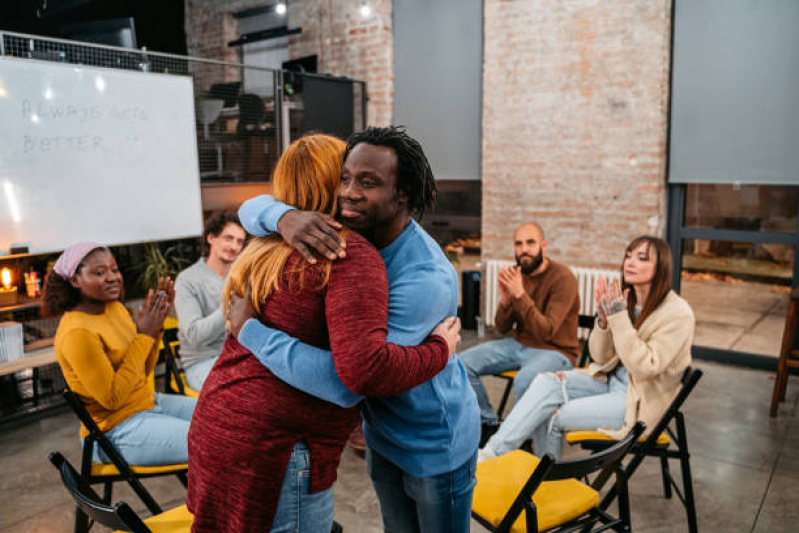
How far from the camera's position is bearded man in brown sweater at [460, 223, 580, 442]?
3.11m


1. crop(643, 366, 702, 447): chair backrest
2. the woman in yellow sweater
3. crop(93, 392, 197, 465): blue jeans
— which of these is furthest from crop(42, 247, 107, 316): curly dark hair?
crop(643, 366, 702, 447): chair backrest

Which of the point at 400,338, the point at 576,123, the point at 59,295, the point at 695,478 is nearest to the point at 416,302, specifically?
the point at 400,338

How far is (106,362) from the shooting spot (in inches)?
84.0

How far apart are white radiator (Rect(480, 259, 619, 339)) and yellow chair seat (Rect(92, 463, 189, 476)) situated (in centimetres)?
367

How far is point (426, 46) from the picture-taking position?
19.5ft

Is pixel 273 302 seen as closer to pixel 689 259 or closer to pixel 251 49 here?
pixel 251 49

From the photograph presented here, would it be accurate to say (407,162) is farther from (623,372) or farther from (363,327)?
(623,372)

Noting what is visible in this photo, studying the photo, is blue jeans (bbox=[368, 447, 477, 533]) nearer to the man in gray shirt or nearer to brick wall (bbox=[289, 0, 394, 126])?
the man in gray shirt

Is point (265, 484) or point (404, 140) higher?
point (404, 140)

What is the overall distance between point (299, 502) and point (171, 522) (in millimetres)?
752

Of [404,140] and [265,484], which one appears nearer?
[265,484]

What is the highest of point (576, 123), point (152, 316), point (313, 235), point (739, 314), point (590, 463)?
point (576, 123)

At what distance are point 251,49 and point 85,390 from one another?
6015 mm

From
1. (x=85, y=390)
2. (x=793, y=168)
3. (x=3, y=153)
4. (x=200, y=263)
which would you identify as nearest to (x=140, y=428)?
(x=85, y=390)
